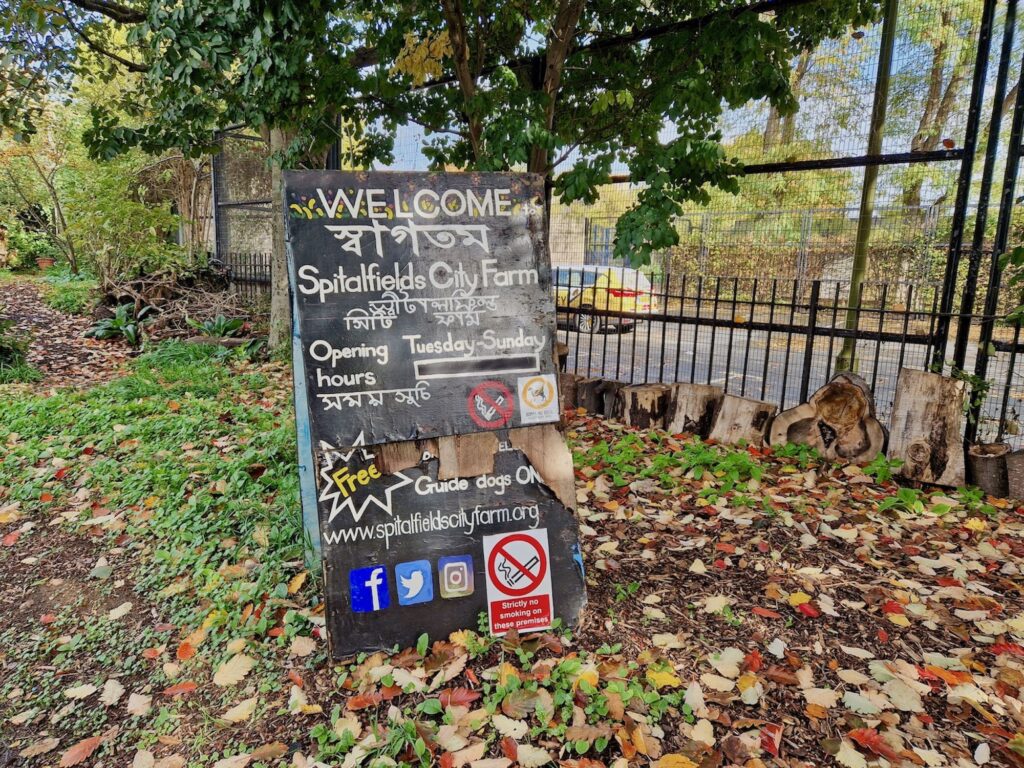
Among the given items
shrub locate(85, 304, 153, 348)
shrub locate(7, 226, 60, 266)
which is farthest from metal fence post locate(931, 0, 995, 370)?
shrub locate(7, 226, 60, 266)

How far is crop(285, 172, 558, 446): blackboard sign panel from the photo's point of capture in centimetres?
235

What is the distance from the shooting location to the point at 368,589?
2.44 meters

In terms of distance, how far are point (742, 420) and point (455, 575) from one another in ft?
10.2

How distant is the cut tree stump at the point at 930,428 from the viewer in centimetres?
410

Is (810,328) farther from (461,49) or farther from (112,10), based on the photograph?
(112,10)

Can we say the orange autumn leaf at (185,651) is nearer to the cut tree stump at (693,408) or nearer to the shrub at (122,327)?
the cut tree stump at (693,408)

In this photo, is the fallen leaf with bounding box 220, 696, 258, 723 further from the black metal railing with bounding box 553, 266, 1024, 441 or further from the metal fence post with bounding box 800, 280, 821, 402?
the metal fence post with bounding box 800, 280, 821, 402

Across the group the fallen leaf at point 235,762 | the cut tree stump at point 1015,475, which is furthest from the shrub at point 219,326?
the cut tree stump at point 1015,475

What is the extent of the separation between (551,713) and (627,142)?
436cm

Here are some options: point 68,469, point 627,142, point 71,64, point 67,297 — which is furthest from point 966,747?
point 67,297

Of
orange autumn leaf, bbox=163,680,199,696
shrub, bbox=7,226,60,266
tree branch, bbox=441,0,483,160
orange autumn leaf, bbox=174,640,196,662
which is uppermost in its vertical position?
tree branch, bbox=441,0,483,160

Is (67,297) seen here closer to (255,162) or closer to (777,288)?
(255,162)

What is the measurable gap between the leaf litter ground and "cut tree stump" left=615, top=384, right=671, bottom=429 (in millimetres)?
953

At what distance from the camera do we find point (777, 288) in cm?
545
